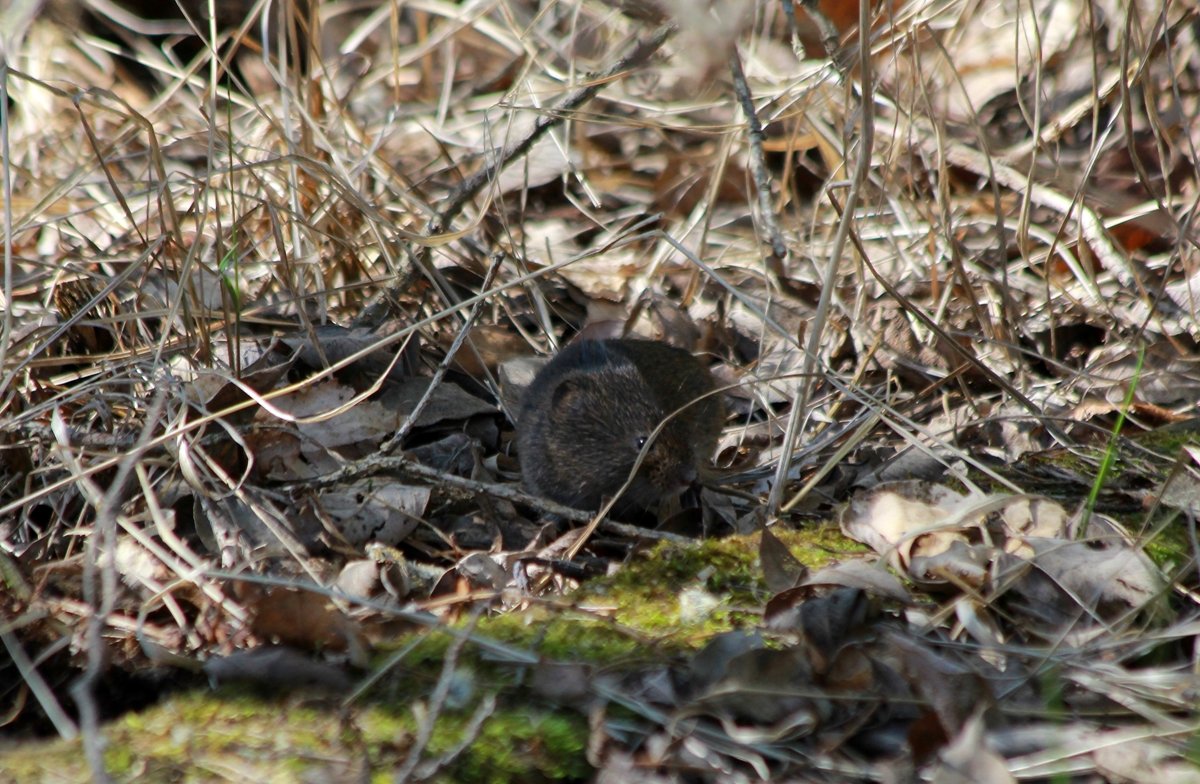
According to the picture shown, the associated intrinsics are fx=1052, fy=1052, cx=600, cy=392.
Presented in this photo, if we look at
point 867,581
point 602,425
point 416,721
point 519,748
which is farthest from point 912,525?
point 602,425

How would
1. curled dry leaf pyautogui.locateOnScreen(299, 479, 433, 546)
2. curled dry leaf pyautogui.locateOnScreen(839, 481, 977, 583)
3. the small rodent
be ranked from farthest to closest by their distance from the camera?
the small rodent < curled dry leaf pyautogui.locateOnScreen(299, 479, 433, 546) < curled dry leaf pyautogui.locateOnScreen(839, 481, 977, 583)

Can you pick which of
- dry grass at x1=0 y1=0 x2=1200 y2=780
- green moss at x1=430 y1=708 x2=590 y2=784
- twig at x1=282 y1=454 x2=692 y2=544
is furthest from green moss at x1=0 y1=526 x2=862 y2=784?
twig at x1=282 y1=454 x2=692 y2=544

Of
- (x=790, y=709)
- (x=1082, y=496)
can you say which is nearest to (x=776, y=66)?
(x=1082, y=496)

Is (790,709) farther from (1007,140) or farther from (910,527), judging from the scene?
(1007,140)

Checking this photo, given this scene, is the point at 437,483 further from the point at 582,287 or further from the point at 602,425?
the point at 582,287

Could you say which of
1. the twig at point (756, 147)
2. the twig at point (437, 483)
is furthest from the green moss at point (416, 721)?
the twig at point (756, 147)

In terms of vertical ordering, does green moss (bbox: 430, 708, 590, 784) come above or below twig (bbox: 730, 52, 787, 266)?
below

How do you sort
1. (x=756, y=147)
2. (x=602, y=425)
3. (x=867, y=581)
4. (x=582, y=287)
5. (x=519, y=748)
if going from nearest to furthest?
(x=519, y=748), (x=867, y=581), (x=756, y=147), (x=602, y=425), (x=582, y=287)

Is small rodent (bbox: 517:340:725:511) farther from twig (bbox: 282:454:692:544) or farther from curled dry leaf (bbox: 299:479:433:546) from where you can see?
curled dry leaf (bbox: 299:479:433:546)
